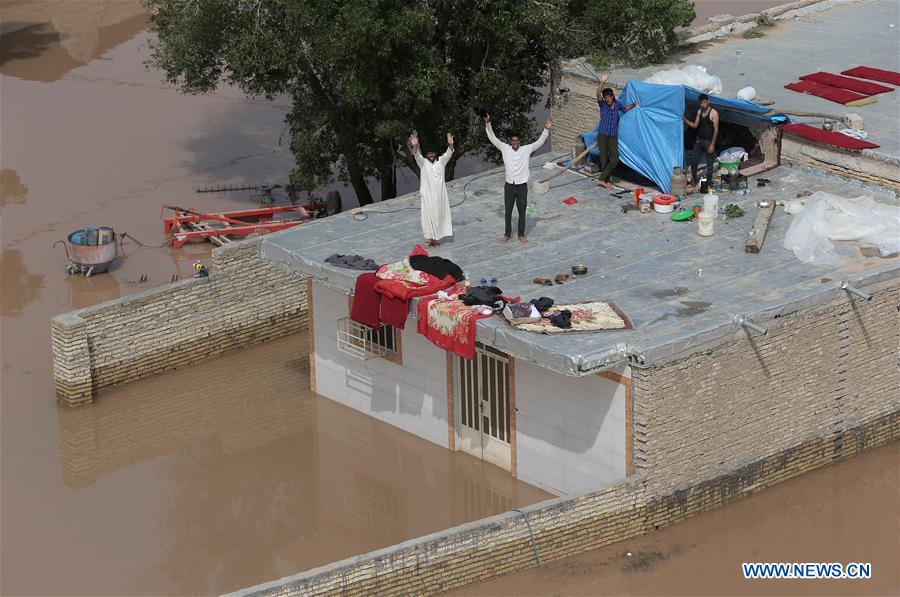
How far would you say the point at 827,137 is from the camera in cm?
2247

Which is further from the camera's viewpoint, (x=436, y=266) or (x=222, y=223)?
(x=222, y=223)

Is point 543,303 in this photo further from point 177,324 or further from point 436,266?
point 177,324

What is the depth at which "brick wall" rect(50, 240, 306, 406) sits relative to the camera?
22.3 meters

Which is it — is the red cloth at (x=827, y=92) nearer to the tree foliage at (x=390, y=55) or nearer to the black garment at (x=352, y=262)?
the tree foliage at (x=390, y=55)

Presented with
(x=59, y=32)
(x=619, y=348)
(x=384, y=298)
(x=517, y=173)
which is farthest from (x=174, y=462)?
(x=59, y=32)

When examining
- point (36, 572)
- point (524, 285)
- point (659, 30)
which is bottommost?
point (36, 572)

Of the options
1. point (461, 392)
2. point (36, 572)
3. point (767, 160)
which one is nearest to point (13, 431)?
point (36, 572)

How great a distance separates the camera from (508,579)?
17.5m

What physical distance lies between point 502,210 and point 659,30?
592 centimetres

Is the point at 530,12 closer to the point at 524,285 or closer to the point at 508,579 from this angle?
the point at 524,285

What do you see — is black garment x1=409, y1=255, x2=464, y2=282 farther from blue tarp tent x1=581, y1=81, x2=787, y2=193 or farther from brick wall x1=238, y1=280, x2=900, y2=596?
blue tarp tent x1=581, y1=81, x2=787, y2=193

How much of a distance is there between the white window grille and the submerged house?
0.09 feet

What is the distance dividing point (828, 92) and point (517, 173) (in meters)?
6.75

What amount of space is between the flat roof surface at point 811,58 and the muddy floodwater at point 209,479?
6.26 metres
